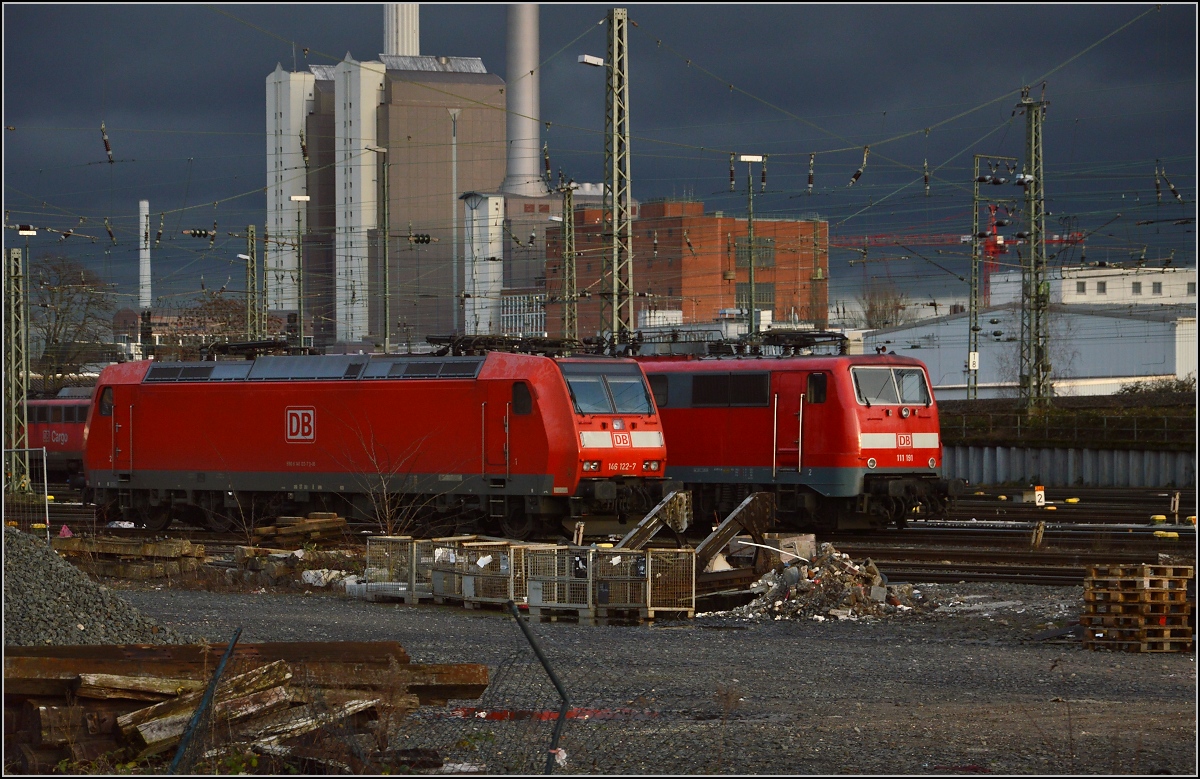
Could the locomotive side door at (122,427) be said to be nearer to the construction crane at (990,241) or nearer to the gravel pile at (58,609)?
the gravel pile at (58,609)

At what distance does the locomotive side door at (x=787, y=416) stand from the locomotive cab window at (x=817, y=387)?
164 millimetres

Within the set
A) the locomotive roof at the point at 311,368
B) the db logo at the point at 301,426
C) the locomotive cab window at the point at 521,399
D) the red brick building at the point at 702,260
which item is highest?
the red brick building at the point at 702,260

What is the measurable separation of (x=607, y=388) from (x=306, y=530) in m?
6.08

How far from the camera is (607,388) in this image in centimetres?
2494

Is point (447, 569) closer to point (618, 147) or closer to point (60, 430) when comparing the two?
point (618, 147)

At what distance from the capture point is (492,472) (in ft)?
82.1

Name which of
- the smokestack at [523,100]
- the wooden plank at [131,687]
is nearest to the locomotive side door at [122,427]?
the wooden plank at [131,687]

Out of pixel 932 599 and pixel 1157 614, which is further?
pixel 932 599

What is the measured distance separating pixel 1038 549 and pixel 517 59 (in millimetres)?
111205

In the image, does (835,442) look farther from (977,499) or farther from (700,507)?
(977,499)

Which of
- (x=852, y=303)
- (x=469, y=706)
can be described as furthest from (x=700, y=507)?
(x=852, y=303)

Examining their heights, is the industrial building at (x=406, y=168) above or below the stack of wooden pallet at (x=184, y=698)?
above

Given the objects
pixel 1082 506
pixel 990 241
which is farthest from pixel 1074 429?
pixel 990 241

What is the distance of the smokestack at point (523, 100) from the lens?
416 ft
